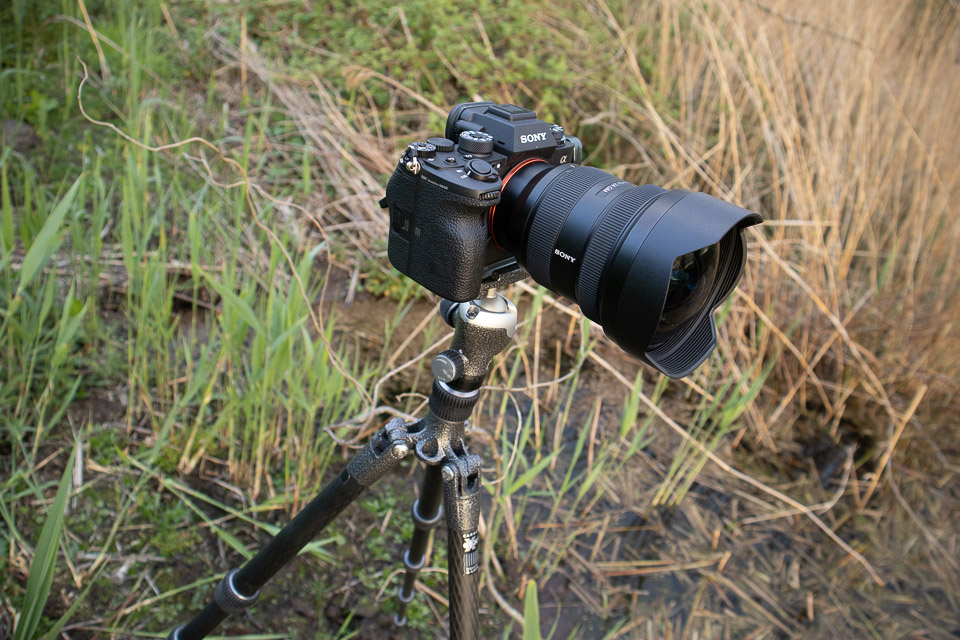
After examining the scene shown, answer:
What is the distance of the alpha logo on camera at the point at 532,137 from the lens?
96cm

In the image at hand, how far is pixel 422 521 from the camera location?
117cm

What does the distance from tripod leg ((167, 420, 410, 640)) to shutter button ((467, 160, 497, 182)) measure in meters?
0.38

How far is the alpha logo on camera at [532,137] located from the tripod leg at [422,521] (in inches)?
19.5

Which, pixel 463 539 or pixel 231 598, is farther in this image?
pixel 231 598

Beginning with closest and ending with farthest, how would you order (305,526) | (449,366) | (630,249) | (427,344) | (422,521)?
(630,249), (449,366), (305,526), (422,521), (427,344)

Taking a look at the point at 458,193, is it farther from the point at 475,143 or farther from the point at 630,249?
the point at 630,249

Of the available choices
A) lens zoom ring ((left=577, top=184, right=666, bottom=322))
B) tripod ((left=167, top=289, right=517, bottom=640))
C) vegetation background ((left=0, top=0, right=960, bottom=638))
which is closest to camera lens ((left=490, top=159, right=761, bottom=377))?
lens zoom ring ((left=577, top=184, right=666, bottom=322))

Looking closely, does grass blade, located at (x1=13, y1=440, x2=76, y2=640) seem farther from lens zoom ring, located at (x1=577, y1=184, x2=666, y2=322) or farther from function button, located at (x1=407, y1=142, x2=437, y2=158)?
lens zoom ring, located at (x1=577, y1=184, x2=666, y2=322)

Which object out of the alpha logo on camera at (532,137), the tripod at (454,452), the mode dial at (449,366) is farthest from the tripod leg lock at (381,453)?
the alpha logo on camera at (532,137)

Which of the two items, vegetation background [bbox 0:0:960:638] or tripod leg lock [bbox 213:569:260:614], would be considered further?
vegetation background [bbox 0:0:960:638]

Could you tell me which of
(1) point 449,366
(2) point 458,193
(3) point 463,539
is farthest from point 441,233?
(3) point 463,539

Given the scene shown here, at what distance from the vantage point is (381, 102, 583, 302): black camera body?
2.83 ft

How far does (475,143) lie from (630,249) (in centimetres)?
25

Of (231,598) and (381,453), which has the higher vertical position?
(381,453)
